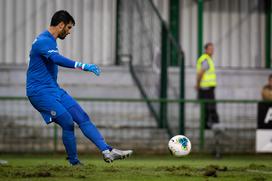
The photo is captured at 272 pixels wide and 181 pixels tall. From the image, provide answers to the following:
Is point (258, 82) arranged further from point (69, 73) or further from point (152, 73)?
point (69, 73)

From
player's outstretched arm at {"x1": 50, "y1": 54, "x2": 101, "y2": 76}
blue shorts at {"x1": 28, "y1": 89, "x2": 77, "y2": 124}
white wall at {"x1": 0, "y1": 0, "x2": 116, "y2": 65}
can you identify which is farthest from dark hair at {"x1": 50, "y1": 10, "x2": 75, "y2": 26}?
white wall at {"x1": 0, "y1": 0, "x2": 116, "y2": 65}

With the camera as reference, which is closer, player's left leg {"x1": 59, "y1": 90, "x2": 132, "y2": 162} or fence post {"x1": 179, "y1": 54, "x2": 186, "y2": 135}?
player's left leg {"x1": 59, "y1": 90, "x2": 132, "y2": 162}

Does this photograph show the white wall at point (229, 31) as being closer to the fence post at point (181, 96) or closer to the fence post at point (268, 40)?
the fence post at point (268, 40)

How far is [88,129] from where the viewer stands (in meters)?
12.9

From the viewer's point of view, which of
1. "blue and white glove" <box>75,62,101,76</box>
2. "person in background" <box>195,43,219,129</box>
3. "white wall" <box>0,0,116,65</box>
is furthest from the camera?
"white wall" <box>0,0,116,65</box>

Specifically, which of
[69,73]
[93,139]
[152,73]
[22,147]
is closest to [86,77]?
[69,73]

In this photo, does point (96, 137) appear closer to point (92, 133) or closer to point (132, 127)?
point (92, 133)

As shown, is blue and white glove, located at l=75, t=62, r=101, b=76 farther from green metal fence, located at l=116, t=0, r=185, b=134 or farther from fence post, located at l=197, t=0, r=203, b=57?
fence post, located at l=197, t=0, r=203, b=57

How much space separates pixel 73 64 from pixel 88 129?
1.05m

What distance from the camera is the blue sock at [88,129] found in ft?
41.9

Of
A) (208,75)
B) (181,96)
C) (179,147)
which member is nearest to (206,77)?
(208,75)

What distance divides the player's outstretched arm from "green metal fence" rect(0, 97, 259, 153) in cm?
750

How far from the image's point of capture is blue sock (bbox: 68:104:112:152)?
41.9 feet

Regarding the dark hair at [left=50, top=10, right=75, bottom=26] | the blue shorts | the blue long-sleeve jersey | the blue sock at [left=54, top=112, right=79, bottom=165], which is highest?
the dark hair at [left=50, top=10, right=75, bottom=26]
